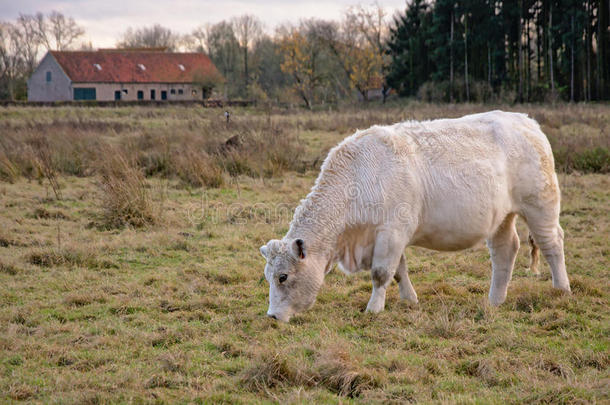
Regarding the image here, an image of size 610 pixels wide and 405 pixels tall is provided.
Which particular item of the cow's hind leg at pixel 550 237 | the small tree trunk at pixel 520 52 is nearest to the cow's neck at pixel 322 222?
the cow's hind leg at pixel 550 237

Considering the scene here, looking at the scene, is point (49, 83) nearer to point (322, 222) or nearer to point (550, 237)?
point (322, 222)

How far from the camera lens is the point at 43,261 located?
8250 millimetres

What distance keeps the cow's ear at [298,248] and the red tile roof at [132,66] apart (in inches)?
2381

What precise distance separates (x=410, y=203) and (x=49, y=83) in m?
65.8

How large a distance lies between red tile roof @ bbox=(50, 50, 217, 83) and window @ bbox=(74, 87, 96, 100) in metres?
0.94

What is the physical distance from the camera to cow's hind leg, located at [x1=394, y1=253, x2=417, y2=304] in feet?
21.7

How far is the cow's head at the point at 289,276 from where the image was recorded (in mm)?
5820

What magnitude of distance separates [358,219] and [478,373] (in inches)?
80.5

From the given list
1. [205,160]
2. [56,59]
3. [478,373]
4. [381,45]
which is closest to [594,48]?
[381,45]

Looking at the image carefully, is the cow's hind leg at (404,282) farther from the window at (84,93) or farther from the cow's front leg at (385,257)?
the window at (84,93)

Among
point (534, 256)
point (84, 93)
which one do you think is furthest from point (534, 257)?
point (84, 93)

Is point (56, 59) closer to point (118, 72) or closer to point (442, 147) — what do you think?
point (118, 72)

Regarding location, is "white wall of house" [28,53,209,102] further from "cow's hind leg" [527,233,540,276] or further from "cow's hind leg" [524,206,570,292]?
"cow's hind leg" [524,206,570,292]

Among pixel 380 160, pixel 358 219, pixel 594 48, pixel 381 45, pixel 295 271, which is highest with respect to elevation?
pixel 381 45
